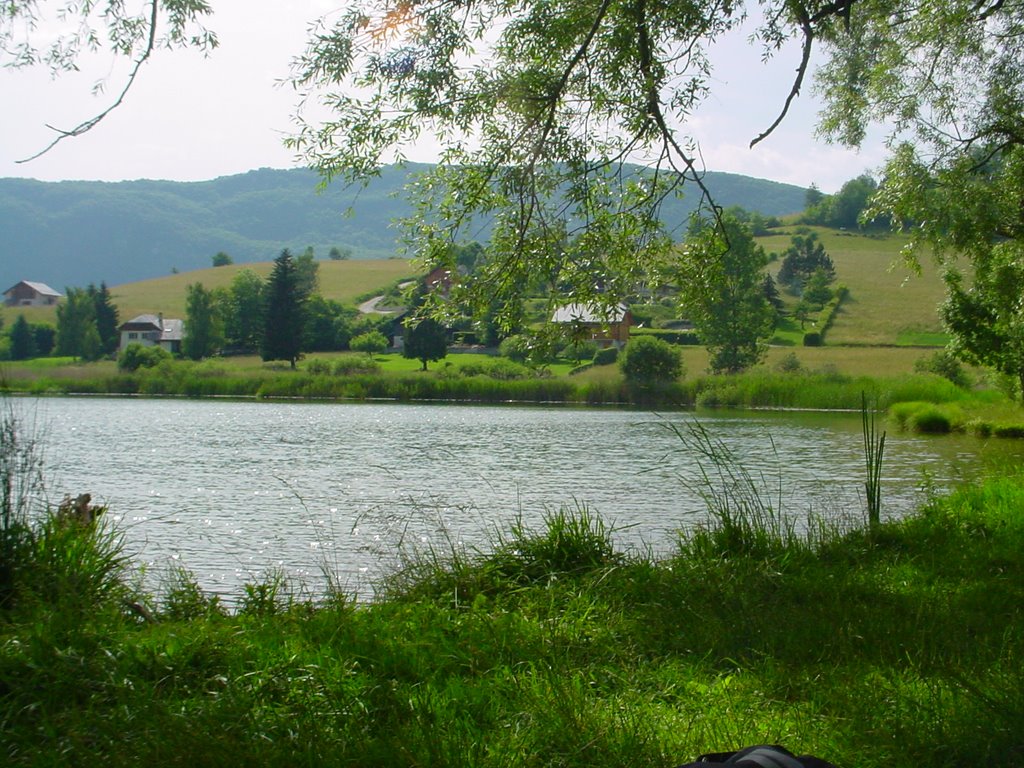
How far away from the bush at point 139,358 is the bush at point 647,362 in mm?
31052

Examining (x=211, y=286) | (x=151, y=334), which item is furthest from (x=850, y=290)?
(x=211, y=286)

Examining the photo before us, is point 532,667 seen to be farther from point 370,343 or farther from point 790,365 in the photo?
point 370,343

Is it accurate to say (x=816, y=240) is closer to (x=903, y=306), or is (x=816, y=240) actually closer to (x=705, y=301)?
(x=903, y=306)

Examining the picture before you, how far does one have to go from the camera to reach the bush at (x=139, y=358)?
63.9m

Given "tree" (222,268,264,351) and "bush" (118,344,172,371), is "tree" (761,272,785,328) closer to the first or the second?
"tree" (222,268,264,351)

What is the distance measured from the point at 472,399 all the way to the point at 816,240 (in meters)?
64.9

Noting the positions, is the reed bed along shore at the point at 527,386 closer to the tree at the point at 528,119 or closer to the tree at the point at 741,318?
the tree at the point at 741,318

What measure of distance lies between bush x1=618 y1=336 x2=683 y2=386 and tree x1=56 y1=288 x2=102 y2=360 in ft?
149

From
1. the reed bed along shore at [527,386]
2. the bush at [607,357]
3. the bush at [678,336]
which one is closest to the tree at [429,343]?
the reed bed along shore at [527,386]

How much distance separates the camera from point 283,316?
7469 centimetres

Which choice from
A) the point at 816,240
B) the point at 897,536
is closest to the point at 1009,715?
the point at 897,536

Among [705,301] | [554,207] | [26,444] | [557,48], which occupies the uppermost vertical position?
[557,48]

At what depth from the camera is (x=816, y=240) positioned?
10469 centimetres

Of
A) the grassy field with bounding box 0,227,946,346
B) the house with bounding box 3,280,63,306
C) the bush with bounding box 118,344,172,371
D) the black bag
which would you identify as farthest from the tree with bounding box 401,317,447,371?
the house with bounding box 3,280,63,306
